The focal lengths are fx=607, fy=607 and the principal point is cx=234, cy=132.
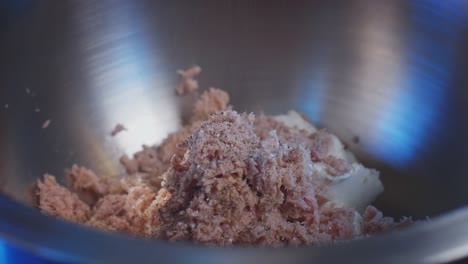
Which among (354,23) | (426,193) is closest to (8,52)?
(354,23)

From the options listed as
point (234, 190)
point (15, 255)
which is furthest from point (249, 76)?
point (15, 255)

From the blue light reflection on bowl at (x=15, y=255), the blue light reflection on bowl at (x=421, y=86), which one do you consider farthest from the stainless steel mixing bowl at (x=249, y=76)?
the blue light reflection on bowl at (x=15, y=255)

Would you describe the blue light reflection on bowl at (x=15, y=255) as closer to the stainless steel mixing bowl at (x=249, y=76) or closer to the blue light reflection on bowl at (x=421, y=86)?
the stainless steel mixing bowl at (x=249, y=76)

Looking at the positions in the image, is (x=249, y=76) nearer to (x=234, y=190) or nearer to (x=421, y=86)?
(x=421, y=86)

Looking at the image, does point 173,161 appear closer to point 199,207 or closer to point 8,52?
point 199,207

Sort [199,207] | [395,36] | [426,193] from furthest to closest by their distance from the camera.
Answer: [395,36] < [426,193] < [199,207]

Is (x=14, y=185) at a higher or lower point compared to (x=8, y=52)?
lower
